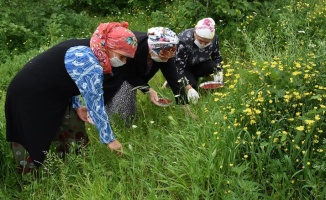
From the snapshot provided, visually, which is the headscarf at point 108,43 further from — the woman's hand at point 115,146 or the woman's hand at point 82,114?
the woman's hand at point 82,114

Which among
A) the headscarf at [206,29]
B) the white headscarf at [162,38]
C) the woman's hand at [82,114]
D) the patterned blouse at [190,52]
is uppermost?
the white headscarf at [162,38]

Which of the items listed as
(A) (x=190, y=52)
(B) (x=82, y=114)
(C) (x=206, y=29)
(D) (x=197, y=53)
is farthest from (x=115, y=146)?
(D) (x=197, y=53)

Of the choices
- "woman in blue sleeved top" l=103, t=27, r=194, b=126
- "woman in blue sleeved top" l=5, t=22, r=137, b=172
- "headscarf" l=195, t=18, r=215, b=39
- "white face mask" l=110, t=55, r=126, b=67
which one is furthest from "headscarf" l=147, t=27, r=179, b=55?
"headscarf" l=195, t=18, r=215, b=39

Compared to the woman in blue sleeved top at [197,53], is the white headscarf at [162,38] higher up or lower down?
higher up

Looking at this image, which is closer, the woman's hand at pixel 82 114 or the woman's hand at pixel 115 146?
the woman's hand at pixel 115 146

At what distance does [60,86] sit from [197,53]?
81.3 inches

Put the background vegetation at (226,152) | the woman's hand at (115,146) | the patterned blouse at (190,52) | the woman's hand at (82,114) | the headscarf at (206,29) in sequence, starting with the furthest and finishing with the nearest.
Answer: the patterned blouse at (190,52), the headscarf at (206,29), the woman's hand at (82,114), the woman's hand at (115,146), the background vegetation at (226,152)

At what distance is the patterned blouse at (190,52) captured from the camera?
4043 mm

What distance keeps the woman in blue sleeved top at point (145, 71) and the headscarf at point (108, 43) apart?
1.51 ft

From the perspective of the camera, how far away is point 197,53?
4.31 m

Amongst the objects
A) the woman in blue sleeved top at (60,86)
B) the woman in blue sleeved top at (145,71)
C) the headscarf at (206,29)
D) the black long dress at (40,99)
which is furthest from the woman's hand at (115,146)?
the headscarf at (206,29)

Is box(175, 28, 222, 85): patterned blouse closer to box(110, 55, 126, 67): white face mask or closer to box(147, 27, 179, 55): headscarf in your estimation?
box(147, 27, 179, 55): headscarf

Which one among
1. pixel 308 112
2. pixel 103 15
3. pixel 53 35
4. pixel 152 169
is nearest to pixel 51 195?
pixel 152 169

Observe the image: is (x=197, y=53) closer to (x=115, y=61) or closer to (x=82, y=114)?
(x=82, y=114)
